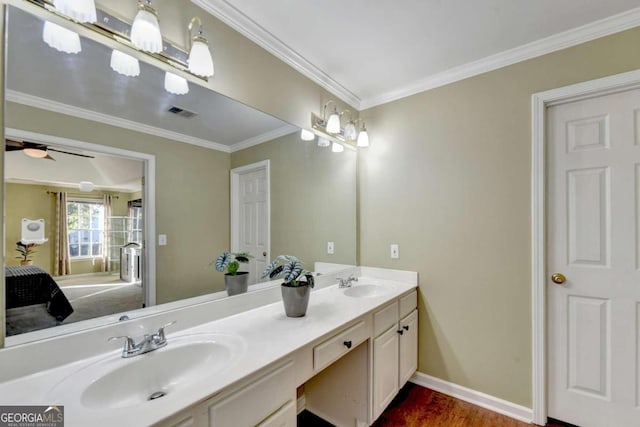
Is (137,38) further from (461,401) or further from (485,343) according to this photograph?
(461,401)

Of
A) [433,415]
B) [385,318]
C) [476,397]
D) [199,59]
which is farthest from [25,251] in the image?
[476,397]

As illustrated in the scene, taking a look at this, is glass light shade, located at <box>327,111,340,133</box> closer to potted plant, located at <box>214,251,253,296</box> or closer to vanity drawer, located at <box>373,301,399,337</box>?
potted plant, located at <box>214,251,253,296</box>

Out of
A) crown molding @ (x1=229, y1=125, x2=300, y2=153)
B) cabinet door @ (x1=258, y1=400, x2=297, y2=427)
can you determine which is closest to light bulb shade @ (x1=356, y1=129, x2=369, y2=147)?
crown molding @ (x1=229, y1=125, x2=300, y2=153)

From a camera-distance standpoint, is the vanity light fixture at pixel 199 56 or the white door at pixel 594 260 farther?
the white door at pixel 594 260

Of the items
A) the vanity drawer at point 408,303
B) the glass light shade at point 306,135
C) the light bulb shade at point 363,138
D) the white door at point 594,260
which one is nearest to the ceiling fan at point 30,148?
the glass light shade at point 306,135

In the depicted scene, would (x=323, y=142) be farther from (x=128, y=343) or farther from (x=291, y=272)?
(x=128, y=343)

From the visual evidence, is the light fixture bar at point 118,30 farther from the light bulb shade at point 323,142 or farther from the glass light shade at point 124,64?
the light bulb shade at point 323,142

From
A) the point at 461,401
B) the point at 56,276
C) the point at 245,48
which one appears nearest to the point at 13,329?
the point at 56,276

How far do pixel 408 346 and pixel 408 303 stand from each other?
0.31 meters

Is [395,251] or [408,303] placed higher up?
[395,251]

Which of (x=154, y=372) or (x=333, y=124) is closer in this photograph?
(x=154, y=372)

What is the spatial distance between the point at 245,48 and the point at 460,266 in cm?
200

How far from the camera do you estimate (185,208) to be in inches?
54.8

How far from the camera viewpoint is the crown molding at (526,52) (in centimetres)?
153
